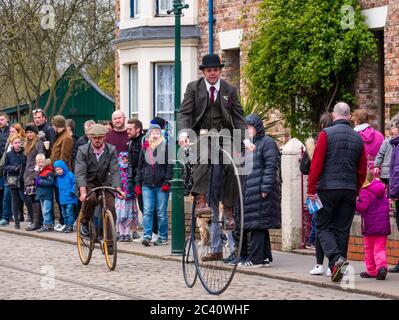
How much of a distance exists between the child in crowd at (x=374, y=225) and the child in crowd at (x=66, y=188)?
28.2 ft

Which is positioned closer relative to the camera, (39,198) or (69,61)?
(39,198)

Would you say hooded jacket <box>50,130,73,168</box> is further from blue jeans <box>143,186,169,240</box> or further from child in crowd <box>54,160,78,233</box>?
blue jeans <box>143,186,169,240</box>

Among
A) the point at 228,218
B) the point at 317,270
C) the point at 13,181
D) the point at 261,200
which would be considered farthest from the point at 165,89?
the point at 228,218

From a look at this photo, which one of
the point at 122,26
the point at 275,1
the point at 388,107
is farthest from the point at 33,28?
the point at 388,107

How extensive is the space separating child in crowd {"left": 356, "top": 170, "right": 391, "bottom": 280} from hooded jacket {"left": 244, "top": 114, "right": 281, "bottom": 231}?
5.35ft

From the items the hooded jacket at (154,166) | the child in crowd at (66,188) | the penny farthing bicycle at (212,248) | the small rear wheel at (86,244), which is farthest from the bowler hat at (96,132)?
the child in crowd at (66,188)

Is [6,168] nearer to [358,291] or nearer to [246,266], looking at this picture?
[246,266]

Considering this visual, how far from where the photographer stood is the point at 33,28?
41438 millimetres

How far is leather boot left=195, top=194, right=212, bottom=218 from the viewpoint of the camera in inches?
500

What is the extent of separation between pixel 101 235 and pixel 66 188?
19.0 feet

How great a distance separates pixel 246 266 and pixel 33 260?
3254mm

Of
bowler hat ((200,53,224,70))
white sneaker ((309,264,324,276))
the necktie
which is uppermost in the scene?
bowler hat ((200,53,224,70))

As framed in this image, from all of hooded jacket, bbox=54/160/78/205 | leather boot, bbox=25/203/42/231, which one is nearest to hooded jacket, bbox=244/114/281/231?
hooded jacket, bbox=54/160/78/205

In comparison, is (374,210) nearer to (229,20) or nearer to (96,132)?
(96,132)
